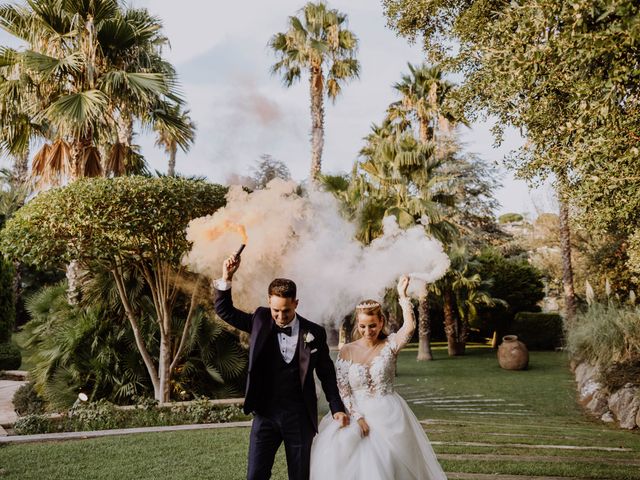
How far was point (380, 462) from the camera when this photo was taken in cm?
448

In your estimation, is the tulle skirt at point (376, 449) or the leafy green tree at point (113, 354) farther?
the leafy green tree at point (113, 354)

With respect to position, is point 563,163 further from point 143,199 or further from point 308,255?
point 143,199

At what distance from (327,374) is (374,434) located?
1.99ft

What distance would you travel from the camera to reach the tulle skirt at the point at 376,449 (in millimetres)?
4461

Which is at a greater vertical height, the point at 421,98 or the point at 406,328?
the point at 421,98

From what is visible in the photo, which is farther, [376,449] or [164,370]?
[164,370]

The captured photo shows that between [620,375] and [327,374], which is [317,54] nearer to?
[620,375]

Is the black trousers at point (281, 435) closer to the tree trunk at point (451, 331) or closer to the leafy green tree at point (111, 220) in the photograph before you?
the leafy green tree at point (111, 220)

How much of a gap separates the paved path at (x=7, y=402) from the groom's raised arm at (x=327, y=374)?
906cm

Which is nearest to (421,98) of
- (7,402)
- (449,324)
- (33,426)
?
(449,324)

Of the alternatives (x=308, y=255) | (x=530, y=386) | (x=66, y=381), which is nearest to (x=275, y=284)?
(x=308, y=255)

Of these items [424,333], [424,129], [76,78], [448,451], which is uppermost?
[424,129]

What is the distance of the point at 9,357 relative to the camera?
21062mm

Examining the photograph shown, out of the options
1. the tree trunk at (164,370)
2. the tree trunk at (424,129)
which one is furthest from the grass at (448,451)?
the tree trunk at (424,129)
